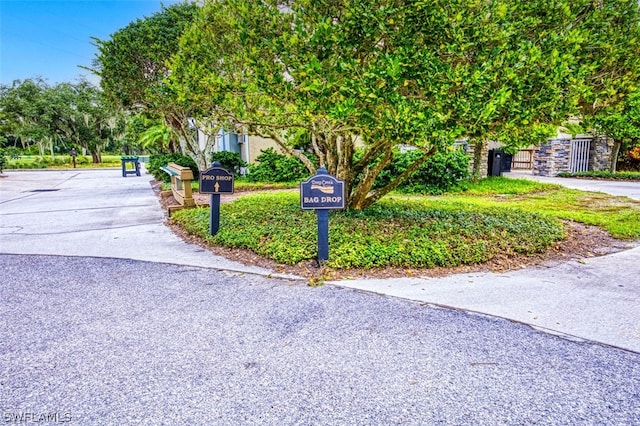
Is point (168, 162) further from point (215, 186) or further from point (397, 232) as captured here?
point (397, 232)

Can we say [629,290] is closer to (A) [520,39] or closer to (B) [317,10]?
(A) [520,39]

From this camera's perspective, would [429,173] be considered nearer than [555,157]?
Yes

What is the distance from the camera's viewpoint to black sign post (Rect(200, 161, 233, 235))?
578 centimetres

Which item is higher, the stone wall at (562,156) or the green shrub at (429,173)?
the stone wall at (562,156)

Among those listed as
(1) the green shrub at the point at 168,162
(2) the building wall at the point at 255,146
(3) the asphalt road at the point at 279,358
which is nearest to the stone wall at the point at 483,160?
(2) the building wall at the point at 255,146

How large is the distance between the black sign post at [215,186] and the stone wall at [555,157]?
51.3ft

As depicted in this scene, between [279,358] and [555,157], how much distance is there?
18143 mm

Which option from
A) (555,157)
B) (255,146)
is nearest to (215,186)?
(255,146)

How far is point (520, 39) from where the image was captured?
4352 millimetres

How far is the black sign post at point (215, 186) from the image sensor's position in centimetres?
578

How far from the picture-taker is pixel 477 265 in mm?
4656

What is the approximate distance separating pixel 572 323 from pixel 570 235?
3364 millimetres

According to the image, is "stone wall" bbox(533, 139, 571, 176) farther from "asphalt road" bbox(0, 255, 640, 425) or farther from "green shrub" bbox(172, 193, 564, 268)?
"asphalt road" bbox(0, 255, 640, 425)

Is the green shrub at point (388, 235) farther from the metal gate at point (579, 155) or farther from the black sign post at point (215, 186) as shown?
the metal gate at point (579, 155)
